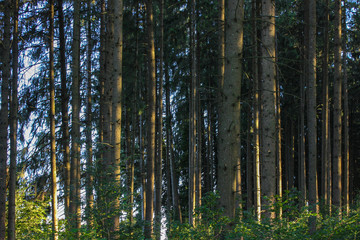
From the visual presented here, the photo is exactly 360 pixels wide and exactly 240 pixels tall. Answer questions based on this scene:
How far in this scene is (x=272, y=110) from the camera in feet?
29.8

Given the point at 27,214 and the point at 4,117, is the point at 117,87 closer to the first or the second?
the point at 4,117

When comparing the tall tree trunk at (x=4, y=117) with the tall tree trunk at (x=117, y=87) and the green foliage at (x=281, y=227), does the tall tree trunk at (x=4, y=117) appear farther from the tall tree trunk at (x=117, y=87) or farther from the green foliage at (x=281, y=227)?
the green foliage at (x=281, y=227)

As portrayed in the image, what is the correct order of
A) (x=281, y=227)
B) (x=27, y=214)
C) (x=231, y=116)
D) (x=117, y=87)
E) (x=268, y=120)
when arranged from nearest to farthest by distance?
(x=281, y=227) → (x=231, y=116) → (x=268, y=120) → (x=117, y=87) → (x=27, y=214)

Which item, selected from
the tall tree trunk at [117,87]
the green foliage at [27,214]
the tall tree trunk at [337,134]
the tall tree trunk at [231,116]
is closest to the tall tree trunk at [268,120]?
the tall tree trunk at [231,116]

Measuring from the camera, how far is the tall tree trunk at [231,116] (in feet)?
23.5

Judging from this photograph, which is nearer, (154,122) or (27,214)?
(154,122)

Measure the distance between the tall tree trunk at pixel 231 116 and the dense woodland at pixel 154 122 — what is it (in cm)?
2

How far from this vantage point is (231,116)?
7160 mm

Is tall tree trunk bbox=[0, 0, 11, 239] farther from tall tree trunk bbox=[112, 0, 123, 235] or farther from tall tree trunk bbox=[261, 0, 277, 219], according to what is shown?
tall tree trunk bbox=[261, 0, 277, 219]

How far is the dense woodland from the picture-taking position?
7.25m

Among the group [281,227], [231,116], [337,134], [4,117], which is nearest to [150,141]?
[4,117]

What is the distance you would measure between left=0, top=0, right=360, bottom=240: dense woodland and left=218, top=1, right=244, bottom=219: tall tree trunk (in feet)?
0.06

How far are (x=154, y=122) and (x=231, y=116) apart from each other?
6916 mm

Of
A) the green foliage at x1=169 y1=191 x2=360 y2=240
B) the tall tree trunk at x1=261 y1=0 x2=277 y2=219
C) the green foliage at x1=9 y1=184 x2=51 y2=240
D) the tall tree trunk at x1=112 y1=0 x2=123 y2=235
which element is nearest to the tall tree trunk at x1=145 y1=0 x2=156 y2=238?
the tall tree trunk at x1=112 y1=0 x2=123 y2=235
